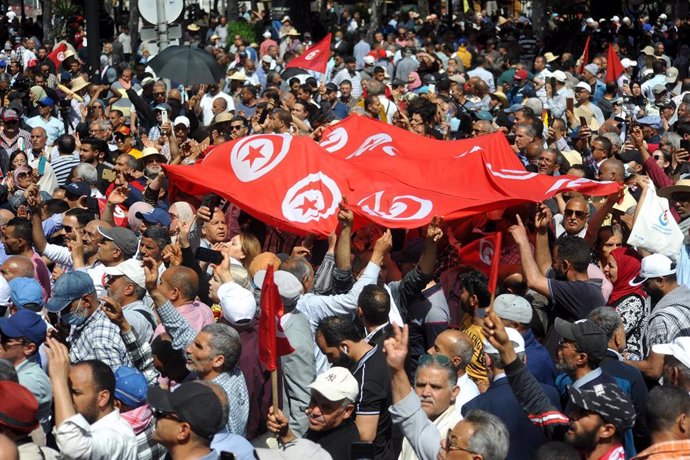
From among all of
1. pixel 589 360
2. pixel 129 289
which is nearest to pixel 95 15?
pixel 129 289

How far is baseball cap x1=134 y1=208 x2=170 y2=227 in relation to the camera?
28.6 ft

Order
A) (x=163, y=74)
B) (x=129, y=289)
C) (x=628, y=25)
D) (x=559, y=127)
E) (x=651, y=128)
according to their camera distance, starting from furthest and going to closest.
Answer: (x=628, y=25) < (x=163, y=74) < (x=651, y=128) < (x=559, y=127) < (x=129, y=289)

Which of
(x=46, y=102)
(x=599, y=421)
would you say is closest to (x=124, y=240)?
(x=599, y=421)

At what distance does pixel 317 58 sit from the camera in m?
17.3

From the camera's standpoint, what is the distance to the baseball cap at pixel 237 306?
6203mm

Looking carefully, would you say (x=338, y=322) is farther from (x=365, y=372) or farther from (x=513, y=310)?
(x=513, y=310)

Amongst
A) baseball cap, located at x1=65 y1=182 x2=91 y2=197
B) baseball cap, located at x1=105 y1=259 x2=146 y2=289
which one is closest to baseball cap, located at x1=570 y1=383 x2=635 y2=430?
baseball cap, located at x1=105 y1=259 x2=146 y2=289

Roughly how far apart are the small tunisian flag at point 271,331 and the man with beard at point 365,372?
28 cm

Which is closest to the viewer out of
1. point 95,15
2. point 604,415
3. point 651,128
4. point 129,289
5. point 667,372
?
point 604,415

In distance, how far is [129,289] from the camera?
6.86m

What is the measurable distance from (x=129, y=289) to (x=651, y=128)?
811 cm

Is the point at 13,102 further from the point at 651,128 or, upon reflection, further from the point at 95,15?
the point at 651,128

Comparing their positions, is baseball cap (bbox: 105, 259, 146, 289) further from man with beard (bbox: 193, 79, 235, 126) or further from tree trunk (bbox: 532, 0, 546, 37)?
tree trunk (bbox: 532, 0, 546, 37)

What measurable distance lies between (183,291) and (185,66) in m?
8.57
